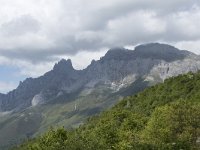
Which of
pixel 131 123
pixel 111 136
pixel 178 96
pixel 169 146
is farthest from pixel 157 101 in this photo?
pixel 169 146

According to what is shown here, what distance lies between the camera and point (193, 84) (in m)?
196

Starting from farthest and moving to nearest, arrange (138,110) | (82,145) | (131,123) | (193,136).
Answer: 1. (138,110)
2. (131,123)
3. (193,136)
4. (82,145)

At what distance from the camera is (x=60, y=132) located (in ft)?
379

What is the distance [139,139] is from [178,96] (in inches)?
3273

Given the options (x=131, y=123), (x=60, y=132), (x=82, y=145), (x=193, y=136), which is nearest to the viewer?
(x=82, y=145)

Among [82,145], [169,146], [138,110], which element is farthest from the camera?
[138,110]

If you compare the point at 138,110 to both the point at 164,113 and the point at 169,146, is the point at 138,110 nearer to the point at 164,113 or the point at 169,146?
the point at 164,113

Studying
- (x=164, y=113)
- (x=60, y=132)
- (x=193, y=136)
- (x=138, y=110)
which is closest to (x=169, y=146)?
(x=193, y=136)

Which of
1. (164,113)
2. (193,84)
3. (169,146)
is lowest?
(169,146)

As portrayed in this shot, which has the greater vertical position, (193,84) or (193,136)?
(193,84)

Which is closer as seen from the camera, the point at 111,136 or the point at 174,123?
the point at 174,123

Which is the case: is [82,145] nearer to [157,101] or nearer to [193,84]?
[157,101]

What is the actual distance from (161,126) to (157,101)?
7862 cm

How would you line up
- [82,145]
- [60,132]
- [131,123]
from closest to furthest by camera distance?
[82,145] → [60,132] → [131,123]
